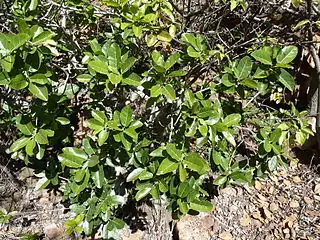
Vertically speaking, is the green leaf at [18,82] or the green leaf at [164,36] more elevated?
the green leaf at [164,36]

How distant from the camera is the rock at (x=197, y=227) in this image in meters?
2.81

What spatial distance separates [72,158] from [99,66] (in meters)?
0.48

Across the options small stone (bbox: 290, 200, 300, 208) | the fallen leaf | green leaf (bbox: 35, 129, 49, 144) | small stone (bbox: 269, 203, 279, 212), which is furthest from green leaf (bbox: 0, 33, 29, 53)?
small stone (bbox: 290, 200, 300, 208)

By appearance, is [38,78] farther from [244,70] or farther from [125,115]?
[244,70]

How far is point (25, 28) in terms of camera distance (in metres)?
1.64

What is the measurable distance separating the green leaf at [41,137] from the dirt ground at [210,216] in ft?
2.86

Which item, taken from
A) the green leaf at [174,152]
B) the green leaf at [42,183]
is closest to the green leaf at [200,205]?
the green leaf at [174,152]

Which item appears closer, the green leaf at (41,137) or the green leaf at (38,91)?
the green leaf at (38,91)

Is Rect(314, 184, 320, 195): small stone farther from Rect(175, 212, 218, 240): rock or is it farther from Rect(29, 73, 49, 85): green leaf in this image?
Rect(29, 73, 49, 85): green leaf

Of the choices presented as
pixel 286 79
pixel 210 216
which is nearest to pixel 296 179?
pixel 210 216

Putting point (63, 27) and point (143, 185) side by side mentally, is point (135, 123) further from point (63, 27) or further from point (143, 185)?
point (63, 27)

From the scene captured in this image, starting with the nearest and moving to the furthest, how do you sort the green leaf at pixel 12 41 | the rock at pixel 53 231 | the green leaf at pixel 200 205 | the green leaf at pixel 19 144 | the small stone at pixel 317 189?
the green leaf at pixel 12 41, the green leaf at pixel 19 144, the green leaf at pixel 200 205, the rock at pixel 53 231, the small stone at pixel 317 189

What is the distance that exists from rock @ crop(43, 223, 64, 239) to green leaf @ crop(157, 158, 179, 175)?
120 centimetres

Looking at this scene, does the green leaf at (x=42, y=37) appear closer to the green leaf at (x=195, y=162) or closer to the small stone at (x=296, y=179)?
the green leaf at (x=195, y=162)
